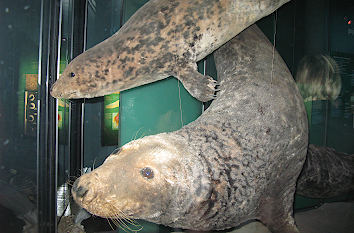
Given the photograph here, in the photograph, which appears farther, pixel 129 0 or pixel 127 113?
pixel 129 0

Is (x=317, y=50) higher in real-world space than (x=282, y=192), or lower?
higher

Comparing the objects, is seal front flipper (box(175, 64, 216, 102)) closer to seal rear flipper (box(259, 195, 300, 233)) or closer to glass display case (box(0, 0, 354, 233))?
glass display case (box(0, 0, 354, 233))

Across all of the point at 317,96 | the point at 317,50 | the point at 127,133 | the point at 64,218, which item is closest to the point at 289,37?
the point at 317,50

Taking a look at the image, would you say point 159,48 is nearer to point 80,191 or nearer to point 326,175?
point 80,191

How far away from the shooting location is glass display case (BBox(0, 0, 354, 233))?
177 cm

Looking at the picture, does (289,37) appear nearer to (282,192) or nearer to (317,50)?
(317,50)

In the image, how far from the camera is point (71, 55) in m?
2.16

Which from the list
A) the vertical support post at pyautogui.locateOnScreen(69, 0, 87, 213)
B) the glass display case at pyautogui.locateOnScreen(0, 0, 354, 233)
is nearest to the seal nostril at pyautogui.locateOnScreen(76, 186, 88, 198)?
the glass display case at pyautogui.locateOnScreen(0, 0, 354, 233)

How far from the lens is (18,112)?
70.1 inches

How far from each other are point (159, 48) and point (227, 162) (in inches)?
42.6

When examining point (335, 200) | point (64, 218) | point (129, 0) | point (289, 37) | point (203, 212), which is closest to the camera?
point (203, 212)

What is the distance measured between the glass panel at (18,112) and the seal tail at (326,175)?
282 cm

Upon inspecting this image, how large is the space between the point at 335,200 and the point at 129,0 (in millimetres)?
Answer: 3173

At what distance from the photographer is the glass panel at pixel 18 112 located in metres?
1.68
